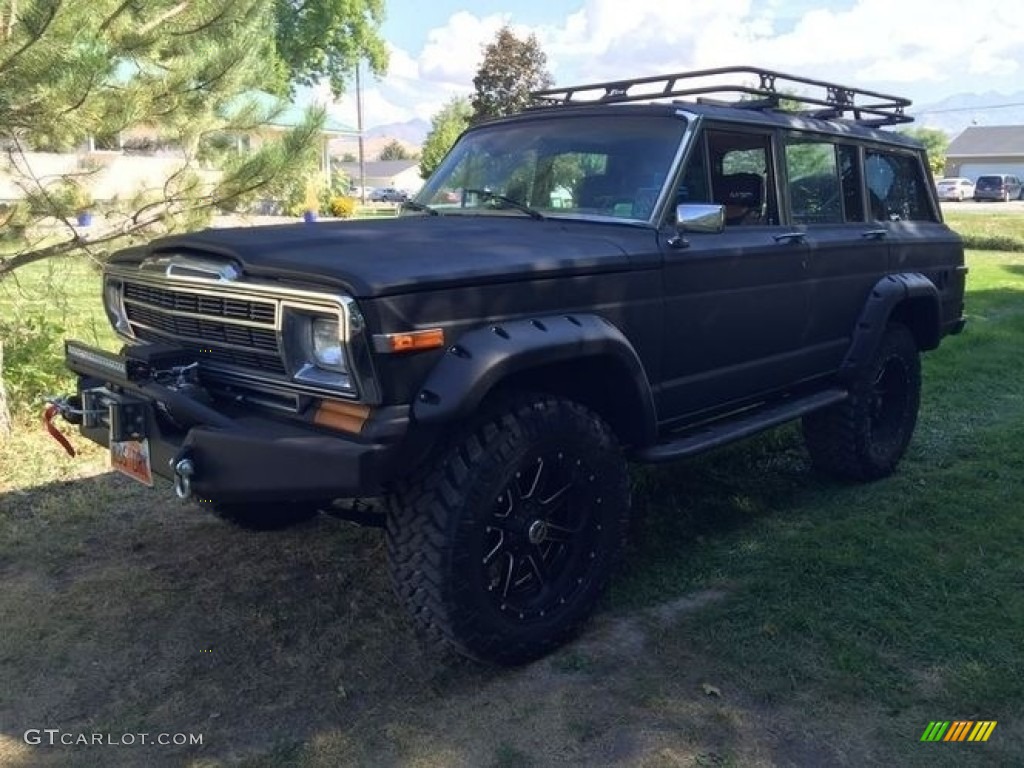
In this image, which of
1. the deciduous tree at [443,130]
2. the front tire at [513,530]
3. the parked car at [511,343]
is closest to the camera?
the parked car at [511,343]

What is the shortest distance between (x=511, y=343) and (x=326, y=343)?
1.92ft

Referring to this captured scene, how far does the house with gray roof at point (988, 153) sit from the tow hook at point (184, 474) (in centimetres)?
8374

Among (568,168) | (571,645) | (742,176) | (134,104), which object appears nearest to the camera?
(571,645)

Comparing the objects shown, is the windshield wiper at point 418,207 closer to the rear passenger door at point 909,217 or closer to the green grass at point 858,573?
the green grass at point 858,573

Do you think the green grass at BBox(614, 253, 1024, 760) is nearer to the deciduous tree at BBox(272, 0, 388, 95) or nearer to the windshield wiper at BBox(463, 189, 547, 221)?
the windshield wiper at BBox(463, 189, 547, 221)

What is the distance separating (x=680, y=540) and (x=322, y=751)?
85.7 inches

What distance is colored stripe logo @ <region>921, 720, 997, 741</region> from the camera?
2.99m

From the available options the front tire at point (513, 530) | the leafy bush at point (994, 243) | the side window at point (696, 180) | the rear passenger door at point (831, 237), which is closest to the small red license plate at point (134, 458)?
the front tire at point (513, 530)

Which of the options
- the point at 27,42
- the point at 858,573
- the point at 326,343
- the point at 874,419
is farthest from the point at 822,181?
the point at 27,42

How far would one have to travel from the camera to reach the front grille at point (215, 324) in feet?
10.3

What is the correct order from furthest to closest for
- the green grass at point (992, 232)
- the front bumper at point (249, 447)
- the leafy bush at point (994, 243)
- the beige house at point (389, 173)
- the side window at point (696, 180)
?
the beige house at point (389, 173) < the green grass at point (992, 232) < the leafy bush at point (994, 243) < the side window at point (696, 180) < the front bumper at point (249, 447)

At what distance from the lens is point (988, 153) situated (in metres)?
79.1

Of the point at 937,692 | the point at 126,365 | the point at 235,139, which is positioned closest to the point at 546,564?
the point at 937,692

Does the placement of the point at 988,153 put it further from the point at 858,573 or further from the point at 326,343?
the point at 326,343
